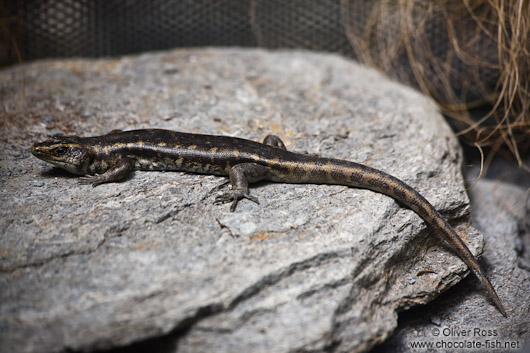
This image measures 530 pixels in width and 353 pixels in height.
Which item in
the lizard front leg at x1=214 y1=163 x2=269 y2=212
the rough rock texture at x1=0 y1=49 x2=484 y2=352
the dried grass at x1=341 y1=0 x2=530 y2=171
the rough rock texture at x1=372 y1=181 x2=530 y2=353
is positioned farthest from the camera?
the dried grass at x1=341 y1=0 x2=530 y2=171

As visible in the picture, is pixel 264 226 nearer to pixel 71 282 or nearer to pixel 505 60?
pixel 71 282

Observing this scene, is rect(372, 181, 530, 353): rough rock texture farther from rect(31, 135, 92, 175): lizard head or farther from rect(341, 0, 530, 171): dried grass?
rect(31, 135, 92, 175): lizard head

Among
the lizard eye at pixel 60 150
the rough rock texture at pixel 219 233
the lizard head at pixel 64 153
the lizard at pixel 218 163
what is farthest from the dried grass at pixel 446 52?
the lizard eye at pixel 60 150

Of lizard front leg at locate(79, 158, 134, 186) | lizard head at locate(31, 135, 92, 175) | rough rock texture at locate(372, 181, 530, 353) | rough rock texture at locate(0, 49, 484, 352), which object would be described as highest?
lizard head at locate(31, 135, 92, 175)

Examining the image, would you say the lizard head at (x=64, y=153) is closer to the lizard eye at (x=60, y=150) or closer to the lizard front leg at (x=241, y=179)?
the lizard eye at (x=60, y=150)

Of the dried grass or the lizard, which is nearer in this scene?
the lizard

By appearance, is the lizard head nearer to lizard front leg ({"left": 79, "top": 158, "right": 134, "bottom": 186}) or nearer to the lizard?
the lizard

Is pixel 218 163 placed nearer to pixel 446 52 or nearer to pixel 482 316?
pixel 482 316

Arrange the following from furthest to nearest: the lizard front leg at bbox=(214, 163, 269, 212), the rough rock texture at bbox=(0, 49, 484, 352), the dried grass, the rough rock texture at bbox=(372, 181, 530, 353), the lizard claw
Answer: the dried grass, the lizard claw, the lizard front leg at bbox=(214, 163, 269, 212), the rough rock texture at bbox=(372, 181, 530, 353), the rough rock texture at bbox=(0, 49, 484, 352)

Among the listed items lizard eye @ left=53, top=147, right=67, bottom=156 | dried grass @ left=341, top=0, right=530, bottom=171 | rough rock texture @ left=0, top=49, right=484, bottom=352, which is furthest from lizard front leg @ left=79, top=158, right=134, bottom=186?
dried grass @ left=341, top=0, right=530, bottom=171

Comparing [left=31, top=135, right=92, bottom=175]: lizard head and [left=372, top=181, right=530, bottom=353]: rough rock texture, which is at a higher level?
[left=31, top=135, right=92, bottom=175]: lizard head
